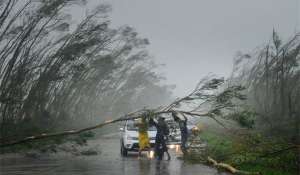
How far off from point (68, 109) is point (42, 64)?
2589 centimetres

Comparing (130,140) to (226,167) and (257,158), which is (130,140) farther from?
(257,158)

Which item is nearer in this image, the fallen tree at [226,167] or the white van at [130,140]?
the fallen tree at [226,167]

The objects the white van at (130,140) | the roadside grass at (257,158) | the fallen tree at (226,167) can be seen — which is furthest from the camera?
the white van at (130,140)

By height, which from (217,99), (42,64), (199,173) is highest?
(42,64)

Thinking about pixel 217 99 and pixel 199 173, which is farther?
pixel 217 99

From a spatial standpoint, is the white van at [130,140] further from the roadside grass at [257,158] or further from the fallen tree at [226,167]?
the fallen tree at [226,167]

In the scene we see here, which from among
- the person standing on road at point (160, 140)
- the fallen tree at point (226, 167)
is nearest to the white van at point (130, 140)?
the person standing on road at point (160, 140)

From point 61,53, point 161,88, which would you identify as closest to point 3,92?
point 61,53

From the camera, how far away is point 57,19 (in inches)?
1572

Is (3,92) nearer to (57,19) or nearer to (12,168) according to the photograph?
(57,19)

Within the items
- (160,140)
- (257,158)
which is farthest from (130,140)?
(257,158)

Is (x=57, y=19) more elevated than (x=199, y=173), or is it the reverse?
(x=57, y=19)

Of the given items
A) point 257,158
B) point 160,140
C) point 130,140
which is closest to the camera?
point 257,158

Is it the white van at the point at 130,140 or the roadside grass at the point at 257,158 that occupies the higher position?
the white van at the point at 130,140
